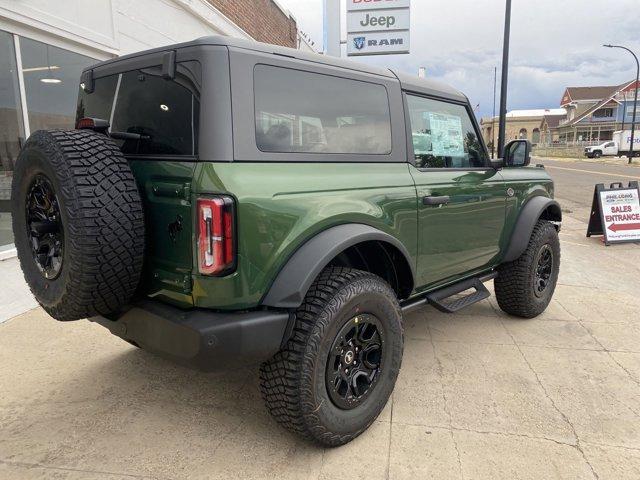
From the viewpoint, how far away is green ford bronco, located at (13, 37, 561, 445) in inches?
77.6

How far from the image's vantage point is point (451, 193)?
10.3ft

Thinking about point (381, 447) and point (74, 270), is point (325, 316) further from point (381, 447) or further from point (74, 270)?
point (74, 270)

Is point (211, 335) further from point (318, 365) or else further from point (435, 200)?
point (435, 200)

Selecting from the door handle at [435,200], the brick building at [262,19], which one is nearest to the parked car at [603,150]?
the brick building at [262,19]

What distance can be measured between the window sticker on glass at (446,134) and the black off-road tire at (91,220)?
2044 mm

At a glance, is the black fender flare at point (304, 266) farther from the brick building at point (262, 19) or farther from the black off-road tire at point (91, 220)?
the brick building at point (262, 19)

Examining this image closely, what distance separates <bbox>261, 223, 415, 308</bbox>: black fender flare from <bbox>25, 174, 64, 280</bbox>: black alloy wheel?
3.18 ft

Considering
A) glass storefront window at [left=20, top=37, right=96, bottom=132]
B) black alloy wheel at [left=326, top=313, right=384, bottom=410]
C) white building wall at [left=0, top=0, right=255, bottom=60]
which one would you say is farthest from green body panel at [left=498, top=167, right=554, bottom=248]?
white building wall at [left=0, top=0, right=255, bottom=60]

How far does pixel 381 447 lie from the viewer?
95.6 inches

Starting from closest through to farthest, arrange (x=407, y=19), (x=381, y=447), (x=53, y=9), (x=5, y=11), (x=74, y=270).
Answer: (x=74, y=270)
(x=381, y=447)
(x=5, y=11)
(x=53, y=9)
(x=407, y=19)

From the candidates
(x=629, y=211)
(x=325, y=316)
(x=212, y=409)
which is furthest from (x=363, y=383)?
(x=629, y=211)

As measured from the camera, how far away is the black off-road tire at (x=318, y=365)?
7.08ft

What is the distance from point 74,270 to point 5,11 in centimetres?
371

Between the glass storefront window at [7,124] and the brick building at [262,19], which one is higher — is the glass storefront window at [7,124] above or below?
below
